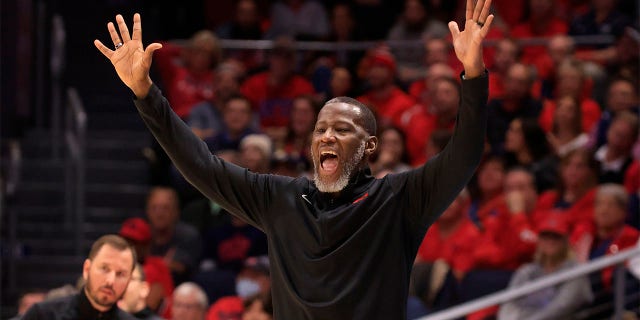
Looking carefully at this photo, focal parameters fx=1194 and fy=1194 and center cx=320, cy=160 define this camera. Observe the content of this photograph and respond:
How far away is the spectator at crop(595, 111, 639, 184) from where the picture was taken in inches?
309

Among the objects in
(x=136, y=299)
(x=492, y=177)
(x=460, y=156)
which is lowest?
(x=136, y=299)

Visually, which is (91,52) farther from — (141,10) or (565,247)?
(565,247)

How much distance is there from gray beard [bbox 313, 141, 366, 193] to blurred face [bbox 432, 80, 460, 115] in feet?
17.5

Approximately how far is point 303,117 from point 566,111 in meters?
1.95

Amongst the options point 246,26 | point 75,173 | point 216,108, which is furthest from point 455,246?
point 246,26

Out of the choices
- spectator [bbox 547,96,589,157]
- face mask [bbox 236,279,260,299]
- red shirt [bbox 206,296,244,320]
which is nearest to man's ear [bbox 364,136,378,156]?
red shirt [bbox 206,296,244,320]

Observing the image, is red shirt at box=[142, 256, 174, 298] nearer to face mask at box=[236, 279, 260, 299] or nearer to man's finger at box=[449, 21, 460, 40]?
face mask at box=[236, 279, 260, 299]

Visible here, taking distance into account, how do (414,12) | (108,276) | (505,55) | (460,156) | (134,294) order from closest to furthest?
(460,156), (108,276), (134,294), (505,55), (414,12)

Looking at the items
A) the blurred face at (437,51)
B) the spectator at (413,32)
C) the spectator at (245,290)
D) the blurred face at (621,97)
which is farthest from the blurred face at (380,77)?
the spectator at (245,290)

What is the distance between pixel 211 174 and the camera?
3523mm

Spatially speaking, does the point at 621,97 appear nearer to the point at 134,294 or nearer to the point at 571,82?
the point at 571,82

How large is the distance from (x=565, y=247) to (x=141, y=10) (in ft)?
19.6

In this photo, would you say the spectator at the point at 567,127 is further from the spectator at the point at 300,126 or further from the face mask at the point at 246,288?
the face mask at the point at 246,288

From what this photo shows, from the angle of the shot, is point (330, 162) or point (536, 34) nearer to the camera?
point (330, 162)
